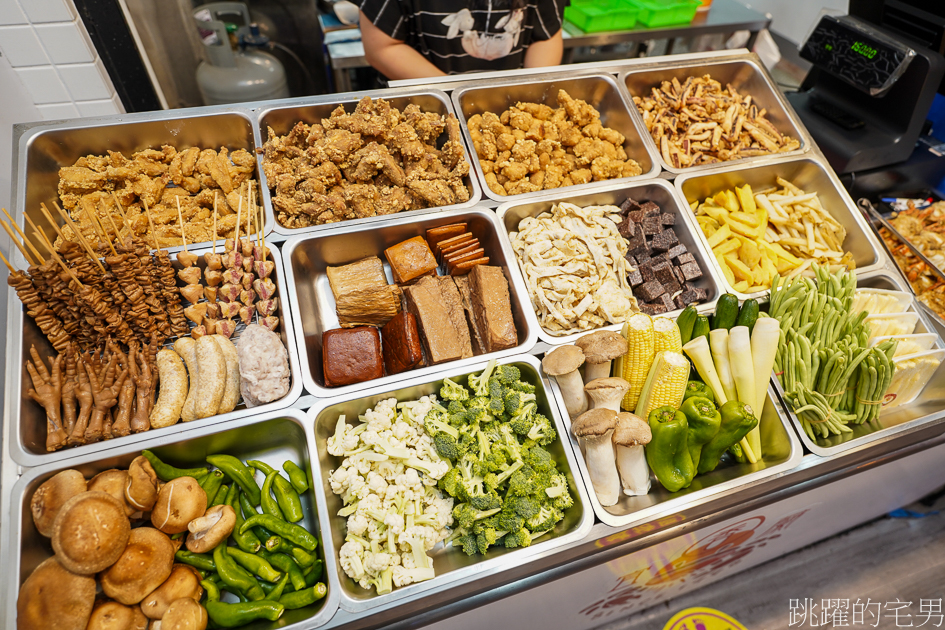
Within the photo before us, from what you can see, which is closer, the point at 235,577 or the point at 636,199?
the point at 235,577

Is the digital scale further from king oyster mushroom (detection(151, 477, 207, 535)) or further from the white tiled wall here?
the white tiled wall

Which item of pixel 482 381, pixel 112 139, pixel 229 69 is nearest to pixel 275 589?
pixel 482 381

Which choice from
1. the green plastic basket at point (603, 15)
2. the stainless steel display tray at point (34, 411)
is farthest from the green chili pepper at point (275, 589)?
the green plastic basket at point (603, 15)

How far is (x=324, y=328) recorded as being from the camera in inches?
99.9

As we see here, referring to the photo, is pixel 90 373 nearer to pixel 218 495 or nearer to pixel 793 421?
pixel 218 495

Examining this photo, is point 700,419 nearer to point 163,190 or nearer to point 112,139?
point 163,190

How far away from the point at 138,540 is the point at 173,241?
1349 mm

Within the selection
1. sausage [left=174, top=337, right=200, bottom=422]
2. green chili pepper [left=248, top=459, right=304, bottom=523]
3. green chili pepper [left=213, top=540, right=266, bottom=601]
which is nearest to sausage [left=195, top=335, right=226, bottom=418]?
sausage [left=174, top=337, right=200, bottom=422]

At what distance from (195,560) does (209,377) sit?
67cm

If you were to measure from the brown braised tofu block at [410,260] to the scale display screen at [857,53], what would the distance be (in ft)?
9.56

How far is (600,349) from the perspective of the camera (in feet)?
6.48

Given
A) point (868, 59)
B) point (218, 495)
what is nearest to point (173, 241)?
point (218, 495)

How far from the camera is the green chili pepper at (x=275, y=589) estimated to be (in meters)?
1.71

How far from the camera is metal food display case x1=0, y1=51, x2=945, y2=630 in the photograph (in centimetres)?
168
